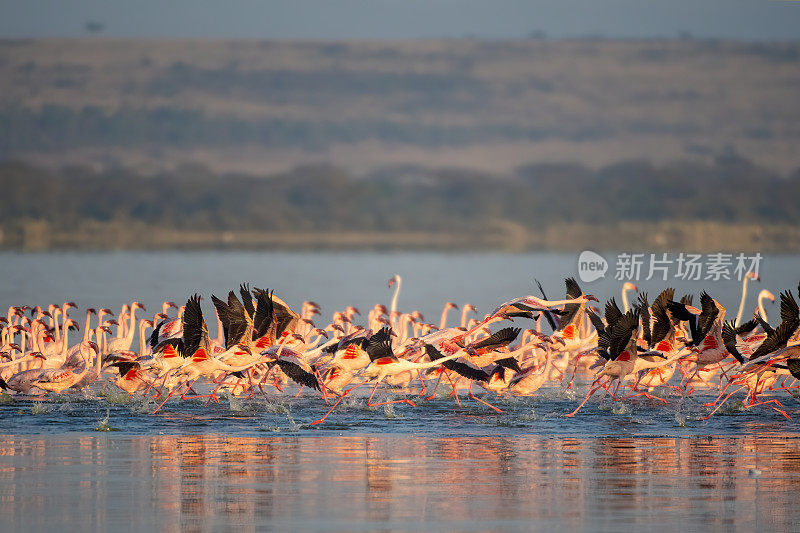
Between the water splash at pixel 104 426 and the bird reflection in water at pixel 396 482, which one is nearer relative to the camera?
the bird reflection in water at pixel 396 482

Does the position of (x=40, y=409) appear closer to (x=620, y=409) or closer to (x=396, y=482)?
(x=396, y=482)

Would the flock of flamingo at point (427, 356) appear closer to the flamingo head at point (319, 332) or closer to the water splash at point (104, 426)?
the flamingo head at point (319, 332)

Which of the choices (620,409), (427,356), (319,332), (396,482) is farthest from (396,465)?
(319,332)

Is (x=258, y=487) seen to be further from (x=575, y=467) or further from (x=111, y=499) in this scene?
(x=575, y=467)

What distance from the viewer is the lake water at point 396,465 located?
10820mm

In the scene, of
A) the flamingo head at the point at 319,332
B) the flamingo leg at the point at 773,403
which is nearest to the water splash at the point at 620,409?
the flamingo leg at the point at 773,403

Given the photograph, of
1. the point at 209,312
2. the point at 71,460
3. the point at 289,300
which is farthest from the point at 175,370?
the point at 289,300

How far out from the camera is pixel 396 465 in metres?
13.1

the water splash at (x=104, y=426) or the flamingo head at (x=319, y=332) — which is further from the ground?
the flamingo head at (x=319, y=332)

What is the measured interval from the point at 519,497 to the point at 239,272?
167 feet

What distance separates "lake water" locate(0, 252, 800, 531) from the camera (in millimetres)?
10820

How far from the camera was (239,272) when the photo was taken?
61.8m

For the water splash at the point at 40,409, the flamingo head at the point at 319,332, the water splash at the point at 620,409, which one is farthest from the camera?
the flamingo head at the point at 319,332

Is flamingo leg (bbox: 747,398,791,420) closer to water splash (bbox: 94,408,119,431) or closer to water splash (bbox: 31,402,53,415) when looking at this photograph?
water splash (bbox: 94,408,119,431)
